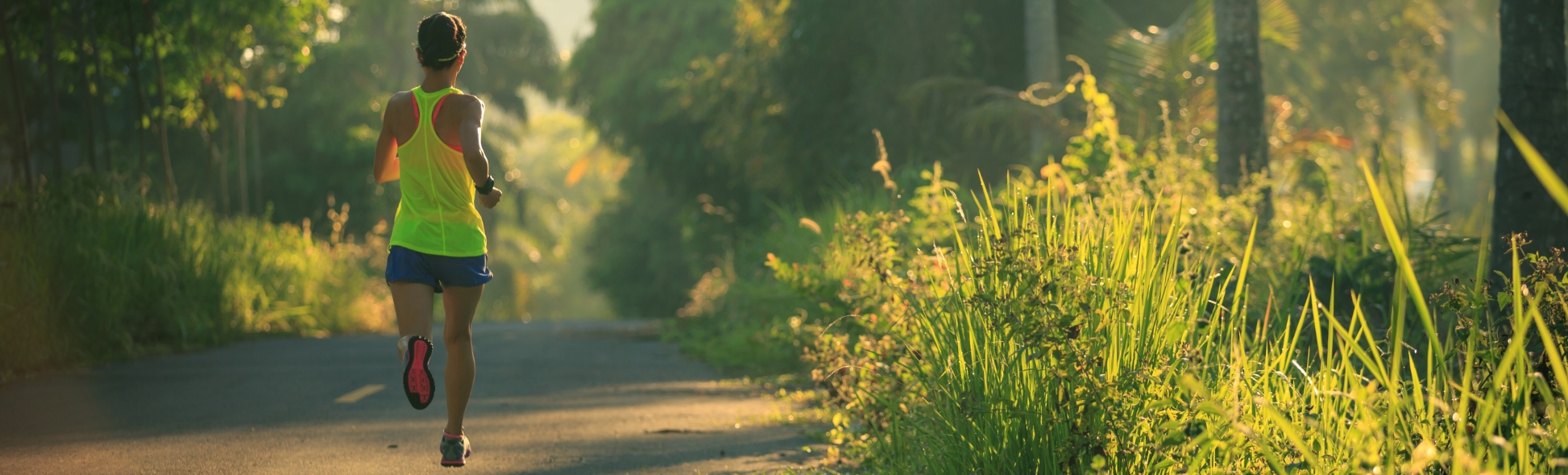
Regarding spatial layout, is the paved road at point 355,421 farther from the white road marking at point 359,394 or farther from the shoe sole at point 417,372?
the shoe sole at point 417,372

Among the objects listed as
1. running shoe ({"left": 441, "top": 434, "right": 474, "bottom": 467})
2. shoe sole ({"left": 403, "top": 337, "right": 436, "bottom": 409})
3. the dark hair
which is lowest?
running shoe ({"left": 441, "top": 434, "right": 474, "bottom": 467})

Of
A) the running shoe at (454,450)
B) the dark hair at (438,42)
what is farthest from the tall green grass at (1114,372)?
the dark hair at (438,42)

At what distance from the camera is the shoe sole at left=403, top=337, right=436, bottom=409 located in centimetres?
504

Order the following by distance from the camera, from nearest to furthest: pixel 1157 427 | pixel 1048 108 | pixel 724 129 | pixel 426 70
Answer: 1. pixel 1157 427
2. pixel 426 70
3. pixel 1048 108
4. pixel 724 129

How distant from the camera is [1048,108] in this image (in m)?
15.6

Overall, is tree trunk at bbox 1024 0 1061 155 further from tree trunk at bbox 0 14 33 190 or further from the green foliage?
tree trunk at bbox 0 14 33 190

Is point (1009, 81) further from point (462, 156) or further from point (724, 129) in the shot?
point (462, 156)

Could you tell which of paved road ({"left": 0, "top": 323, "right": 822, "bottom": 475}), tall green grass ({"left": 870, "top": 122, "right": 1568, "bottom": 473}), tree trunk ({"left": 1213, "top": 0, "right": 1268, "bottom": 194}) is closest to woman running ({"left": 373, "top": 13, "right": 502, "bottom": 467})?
paved road ({"left": 0, "top": 323, "right": 822, "bottom": 475})

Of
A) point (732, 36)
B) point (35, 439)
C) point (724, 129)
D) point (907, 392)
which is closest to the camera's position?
point (907, 392)

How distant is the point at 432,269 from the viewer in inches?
206

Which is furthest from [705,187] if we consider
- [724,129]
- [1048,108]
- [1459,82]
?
[1459,82]

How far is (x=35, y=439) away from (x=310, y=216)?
86.4 feet

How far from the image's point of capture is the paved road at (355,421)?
6.02 meters

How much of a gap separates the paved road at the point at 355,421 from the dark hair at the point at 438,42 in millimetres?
1786
